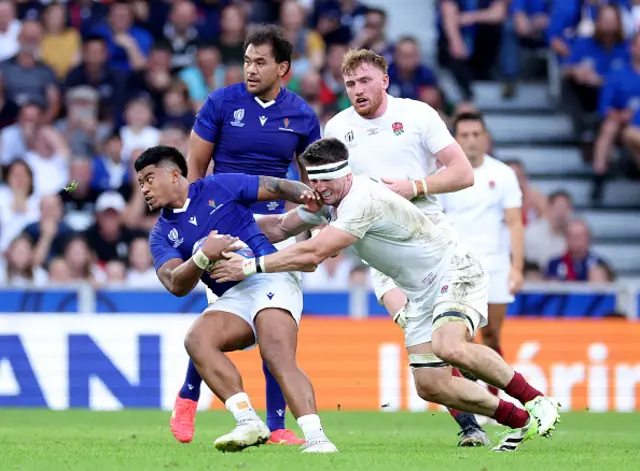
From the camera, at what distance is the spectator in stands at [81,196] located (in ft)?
54.5

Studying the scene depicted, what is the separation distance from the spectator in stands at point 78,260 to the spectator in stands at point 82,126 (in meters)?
2.10

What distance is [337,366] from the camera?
14.6 meters

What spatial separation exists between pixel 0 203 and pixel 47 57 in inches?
106

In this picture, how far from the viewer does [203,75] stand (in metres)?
18.1

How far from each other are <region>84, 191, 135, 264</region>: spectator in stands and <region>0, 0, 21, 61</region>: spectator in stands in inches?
136

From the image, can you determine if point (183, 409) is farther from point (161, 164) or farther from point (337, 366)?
point (337, 366)

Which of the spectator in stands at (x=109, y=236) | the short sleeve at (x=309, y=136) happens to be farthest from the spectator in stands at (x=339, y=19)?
the short sleeve at (x=309, y=136)

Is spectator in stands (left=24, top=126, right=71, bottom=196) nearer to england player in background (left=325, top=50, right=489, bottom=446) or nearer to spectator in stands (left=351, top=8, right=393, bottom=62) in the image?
spectator in stands (left=351, top=8, right=393, bottom=62)

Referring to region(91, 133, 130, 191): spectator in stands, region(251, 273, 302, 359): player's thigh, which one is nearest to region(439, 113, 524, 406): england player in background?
region(251, 273, 302, 359): player's thigh

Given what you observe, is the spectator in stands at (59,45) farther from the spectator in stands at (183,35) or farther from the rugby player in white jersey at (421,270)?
the rugby player in white jersey at (421,270)

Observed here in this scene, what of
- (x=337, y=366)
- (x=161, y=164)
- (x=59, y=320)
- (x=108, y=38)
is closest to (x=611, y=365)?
(x=337, y=366)

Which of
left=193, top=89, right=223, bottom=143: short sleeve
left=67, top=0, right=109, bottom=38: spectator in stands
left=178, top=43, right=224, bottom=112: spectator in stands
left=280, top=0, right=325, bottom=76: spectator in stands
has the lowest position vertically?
left=193, top=89, right=223, bottom=143: short sleeve

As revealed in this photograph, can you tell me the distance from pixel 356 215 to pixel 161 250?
148 centimetres

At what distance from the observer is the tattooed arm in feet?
30.6
